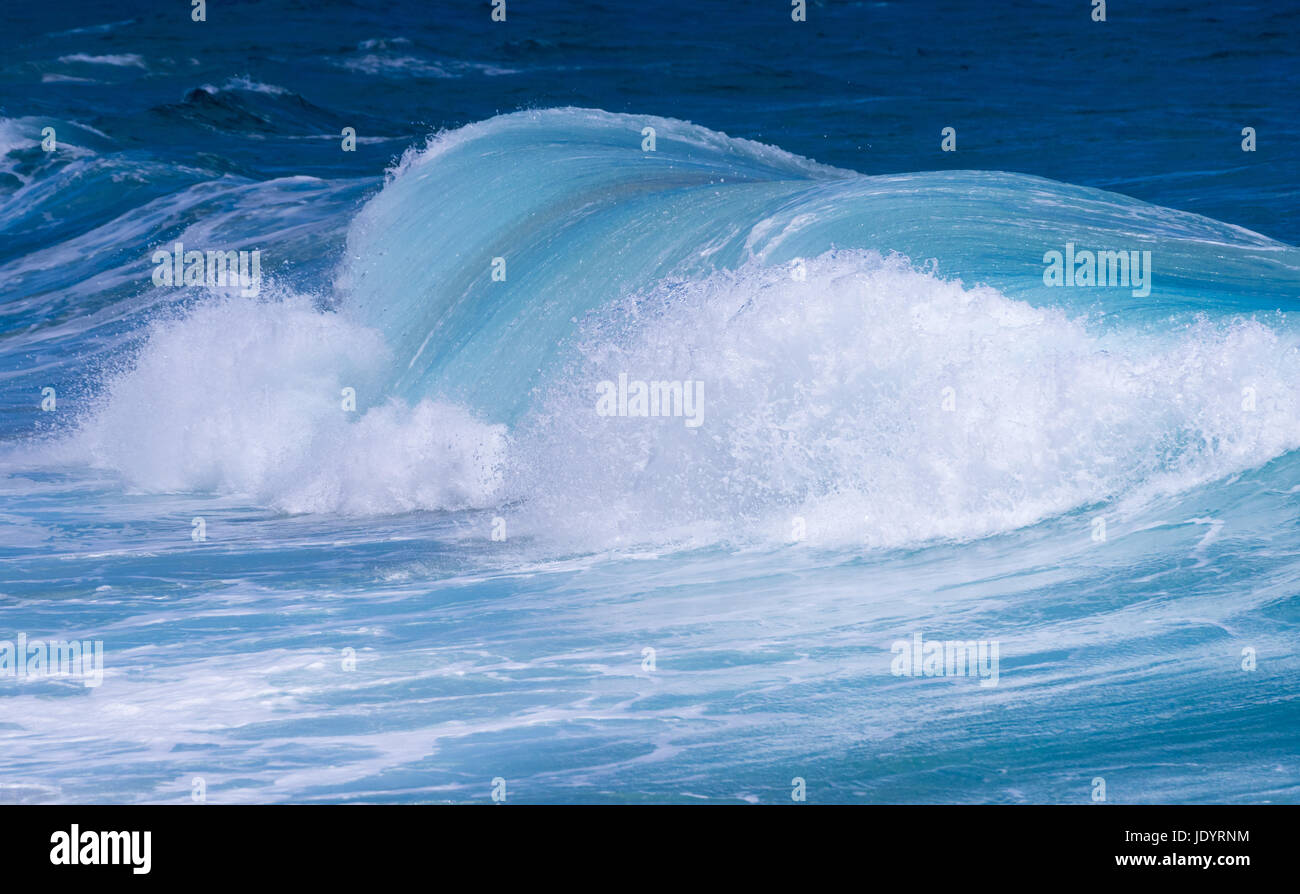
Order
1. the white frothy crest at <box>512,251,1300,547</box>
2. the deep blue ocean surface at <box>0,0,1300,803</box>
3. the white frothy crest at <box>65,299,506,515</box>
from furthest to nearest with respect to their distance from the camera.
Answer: the white frothy crest at <box>65,299,506,515</box> → the white frothy crest at <box>512,251,1300,547</box> → the deep blue ocean surface at <box>0,0,1300,803</box>

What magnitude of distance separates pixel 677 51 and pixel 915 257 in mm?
15365

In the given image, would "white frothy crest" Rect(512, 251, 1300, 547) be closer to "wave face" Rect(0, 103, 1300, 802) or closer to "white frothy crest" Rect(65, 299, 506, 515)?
"wave face" Rect(0, 103, 1300, 802)

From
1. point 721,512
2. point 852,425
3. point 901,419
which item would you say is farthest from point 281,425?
point 901,419

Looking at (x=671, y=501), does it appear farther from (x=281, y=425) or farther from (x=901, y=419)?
(x=281, y=425)

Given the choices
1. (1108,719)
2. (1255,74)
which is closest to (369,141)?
(1255,74)

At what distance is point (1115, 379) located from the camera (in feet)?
20.7

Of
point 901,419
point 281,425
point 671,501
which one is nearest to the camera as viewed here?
point 901,419

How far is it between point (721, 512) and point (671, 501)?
25cm

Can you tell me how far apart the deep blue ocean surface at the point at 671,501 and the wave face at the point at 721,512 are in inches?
0.9

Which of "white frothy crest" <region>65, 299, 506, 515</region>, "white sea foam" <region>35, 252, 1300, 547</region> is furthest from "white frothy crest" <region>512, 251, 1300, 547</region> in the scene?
"white frothy crest" <region>65, 299, 506, 515</region>

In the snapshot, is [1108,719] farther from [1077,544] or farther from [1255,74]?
[1255,74]

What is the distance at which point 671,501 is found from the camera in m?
6.74

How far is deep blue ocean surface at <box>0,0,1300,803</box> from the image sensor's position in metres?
4.48

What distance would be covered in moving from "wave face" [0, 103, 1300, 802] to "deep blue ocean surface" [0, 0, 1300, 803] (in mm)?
22
